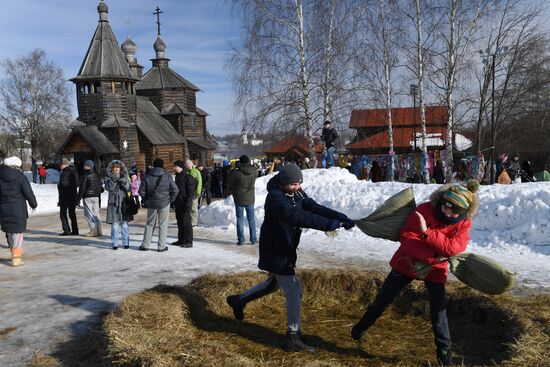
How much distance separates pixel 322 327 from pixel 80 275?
4.42m

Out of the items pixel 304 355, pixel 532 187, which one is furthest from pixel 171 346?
pixel 532 187

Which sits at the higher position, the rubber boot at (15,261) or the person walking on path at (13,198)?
the person walking on path at (13,198)

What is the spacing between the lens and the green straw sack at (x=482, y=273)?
4016 millimetres

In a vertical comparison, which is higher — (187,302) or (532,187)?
(532,187)

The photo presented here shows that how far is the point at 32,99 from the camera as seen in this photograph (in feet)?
157

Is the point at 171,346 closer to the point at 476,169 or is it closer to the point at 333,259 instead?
the point at 333,259

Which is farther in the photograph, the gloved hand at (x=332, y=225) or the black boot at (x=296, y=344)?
the black boot at (x=296, y=344)

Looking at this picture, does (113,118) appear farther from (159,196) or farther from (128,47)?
(159,196)

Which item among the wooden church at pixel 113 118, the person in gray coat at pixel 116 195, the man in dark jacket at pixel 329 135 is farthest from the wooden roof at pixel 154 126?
the person in gray coat at pixel 116 195

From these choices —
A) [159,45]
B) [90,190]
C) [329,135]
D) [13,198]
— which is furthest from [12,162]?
[159,45]

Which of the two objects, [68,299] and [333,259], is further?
[333,259]

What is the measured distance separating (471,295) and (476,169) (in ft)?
50.8

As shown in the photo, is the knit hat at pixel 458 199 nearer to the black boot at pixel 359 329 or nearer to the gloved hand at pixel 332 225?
the gloved hand at pixel 332 225

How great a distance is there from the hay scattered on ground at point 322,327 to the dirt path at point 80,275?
0.87 meters
